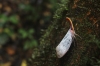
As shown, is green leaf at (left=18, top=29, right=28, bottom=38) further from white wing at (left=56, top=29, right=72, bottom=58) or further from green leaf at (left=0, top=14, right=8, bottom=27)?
white wing at (left=56, top=29, right=72, bottom=58)

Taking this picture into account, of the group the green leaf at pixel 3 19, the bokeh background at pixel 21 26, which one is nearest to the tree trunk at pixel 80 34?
the bokeh background at pixel 21 26

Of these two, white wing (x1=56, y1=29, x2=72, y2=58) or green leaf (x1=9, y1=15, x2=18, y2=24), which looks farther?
green leaf (x1=9, y1=15, x2=18, y2=24)

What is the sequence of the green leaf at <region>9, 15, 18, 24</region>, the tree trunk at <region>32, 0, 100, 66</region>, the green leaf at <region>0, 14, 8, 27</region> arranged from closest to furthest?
the tree trunk at <region>32, 0, 100, 66</region> → the green leaf at <region>0, 14, 8, 27</region> → the green leaf at <region>9, 15, 18, 24</region>

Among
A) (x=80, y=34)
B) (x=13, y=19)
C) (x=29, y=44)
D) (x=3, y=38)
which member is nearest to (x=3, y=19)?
(x=13, y=19)

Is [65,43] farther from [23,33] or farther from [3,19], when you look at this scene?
[3,19]

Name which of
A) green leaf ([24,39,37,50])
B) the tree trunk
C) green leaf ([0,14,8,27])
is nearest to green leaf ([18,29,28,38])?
green leaf ([24,39,37,50])

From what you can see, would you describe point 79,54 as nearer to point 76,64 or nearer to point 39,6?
point 76,64
